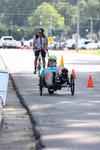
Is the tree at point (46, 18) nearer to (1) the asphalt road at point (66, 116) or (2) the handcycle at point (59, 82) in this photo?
(1) the asphalt road at point (66, 116)

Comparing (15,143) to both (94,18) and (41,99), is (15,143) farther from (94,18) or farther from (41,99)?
(94,18)

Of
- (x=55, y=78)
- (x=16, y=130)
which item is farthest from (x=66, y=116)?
Answer: (x=55, y=78)

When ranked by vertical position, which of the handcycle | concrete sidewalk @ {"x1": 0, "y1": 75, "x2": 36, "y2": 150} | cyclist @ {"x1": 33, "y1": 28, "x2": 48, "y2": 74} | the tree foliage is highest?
concrete sidewalk @ {"x1": 0, "y1": 75, "x2": 36, "y2": 150}

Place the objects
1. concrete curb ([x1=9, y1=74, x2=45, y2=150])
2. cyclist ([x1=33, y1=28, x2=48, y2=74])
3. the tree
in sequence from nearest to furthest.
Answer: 1. concrete curb ([x1=9, y1=74, x2=45, y2=150])
2. cyclist ([x1=33, y1=28, x2=48, y2=74])
3. the tree

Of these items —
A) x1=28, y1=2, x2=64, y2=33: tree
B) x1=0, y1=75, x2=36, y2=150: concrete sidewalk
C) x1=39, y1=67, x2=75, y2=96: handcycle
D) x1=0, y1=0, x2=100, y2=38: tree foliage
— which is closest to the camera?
x1=0, y1=75, x2=36, y2=150: concrete sidewalk

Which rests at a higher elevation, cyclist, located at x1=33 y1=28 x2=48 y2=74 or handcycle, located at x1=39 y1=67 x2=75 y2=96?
handcycle, located at x1=39 y1=67 x2=75 y2=96

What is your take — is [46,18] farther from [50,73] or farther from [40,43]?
[50,73]

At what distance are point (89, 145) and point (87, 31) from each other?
16867cm

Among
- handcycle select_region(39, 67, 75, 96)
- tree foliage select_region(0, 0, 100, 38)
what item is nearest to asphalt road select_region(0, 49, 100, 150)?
handcycle select_region(39, 67, 75, 96)

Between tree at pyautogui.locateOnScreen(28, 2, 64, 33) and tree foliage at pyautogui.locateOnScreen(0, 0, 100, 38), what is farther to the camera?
tree foliage at pyautogui.locateOnScreen(0, 0, 100, 38)

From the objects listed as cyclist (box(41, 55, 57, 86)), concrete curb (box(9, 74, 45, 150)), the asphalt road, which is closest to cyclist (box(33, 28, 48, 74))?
the asphalt road

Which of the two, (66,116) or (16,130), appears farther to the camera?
(66,116)

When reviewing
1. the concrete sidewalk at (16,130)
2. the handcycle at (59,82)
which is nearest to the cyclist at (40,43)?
the handcycle at (59,82)

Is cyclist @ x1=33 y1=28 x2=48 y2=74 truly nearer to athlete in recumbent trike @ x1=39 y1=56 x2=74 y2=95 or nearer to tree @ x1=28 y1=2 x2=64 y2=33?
athlete in recumbent trike @ x1=39 y1=56 x2=74 y2=95
